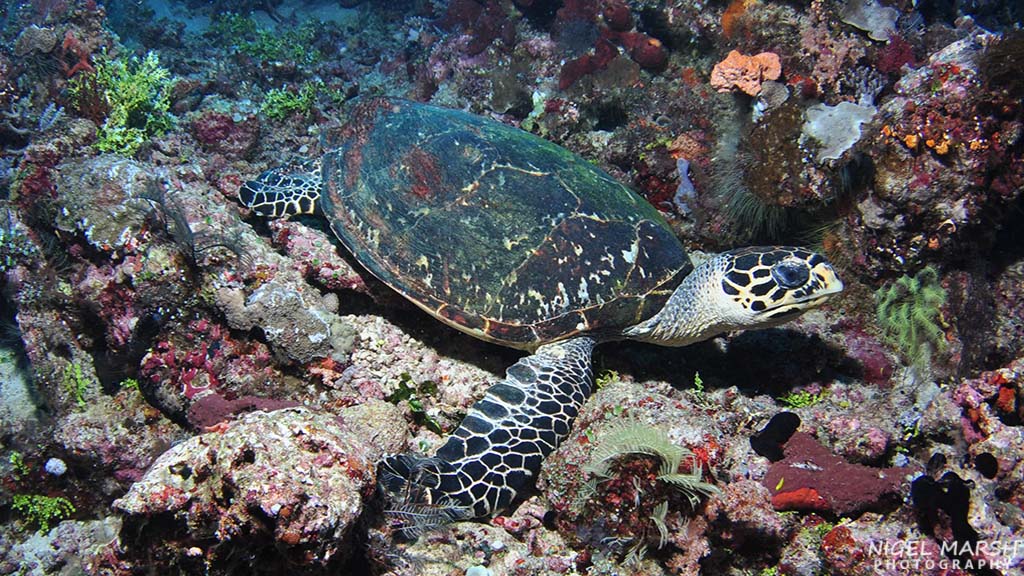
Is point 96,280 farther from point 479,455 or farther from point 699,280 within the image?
point 699,280

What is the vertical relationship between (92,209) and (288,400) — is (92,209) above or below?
above

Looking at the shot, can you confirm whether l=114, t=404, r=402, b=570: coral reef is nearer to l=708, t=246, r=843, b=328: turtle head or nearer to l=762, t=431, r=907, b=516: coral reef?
l=762, t=431, r=907, b=516: coral reef

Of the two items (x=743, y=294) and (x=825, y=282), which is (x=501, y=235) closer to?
(x=743, y=294)

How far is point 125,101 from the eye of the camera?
7012 mm

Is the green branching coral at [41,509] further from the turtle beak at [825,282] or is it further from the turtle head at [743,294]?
the turtle beak at [825,282]

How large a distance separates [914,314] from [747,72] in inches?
151

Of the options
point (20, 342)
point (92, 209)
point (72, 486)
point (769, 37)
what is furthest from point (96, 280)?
point (769, 37)

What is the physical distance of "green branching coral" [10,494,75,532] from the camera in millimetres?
3707

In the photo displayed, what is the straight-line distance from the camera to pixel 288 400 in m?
3.93

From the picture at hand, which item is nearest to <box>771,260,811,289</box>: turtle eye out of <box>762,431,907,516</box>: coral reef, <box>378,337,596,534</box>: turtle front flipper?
<box>762,431,907,516</box>: coral reef

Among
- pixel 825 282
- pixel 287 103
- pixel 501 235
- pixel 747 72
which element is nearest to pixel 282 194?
pixel 501 235

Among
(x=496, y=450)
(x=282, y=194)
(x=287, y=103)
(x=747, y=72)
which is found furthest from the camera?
(x=287, y=103)

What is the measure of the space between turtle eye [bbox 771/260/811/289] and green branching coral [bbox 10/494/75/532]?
587 cm

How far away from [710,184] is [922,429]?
323 centimetres
